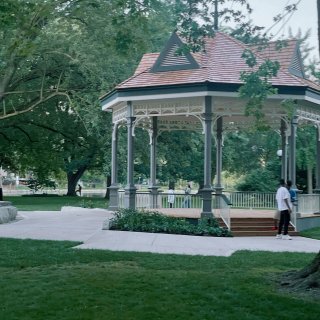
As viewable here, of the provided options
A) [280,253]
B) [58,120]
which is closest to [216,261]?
[280,253]

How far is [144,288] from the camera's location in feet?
28.2

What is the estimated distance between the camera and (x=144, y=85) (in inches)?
760

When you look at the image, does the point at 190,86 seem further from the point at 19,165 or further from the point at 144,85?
the point at 19,165

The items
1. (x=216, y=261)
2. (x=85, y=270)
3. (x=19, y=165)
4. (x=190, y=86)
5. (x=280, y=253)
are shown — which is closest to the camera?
(x=85, y=270)

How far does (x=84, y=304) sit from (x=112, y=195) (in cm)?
1488

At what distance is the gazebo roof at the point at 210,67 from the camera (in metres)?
18.7

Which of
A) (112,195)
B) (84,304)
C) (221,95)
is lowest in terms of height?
(84,304)

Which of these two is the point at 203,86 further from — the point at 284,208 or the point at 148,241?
the point at 148,241

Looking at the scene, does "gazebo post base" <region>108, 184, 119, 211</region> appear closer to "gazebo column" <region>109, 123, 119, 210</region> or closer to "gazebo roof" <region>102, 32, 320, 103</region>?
"gazebo column" <region>109, 123, 119, 210</region>

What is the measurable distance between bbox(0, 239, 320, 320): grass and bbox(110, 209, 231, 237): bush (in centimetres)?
501

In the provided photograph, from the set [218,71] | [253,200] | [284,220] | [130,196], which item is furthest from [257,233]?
[253,200]

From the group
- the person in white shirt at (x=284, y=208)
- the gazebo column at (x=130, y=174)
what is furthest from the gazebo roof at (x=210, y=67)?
the person in white shirt at (x=284, y=208)

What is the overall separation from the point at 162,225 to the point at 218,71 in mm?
5428

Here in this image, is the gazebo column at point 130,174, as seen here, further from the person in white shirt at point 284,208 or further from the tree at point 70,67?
the person in white shirt at point 284,208
